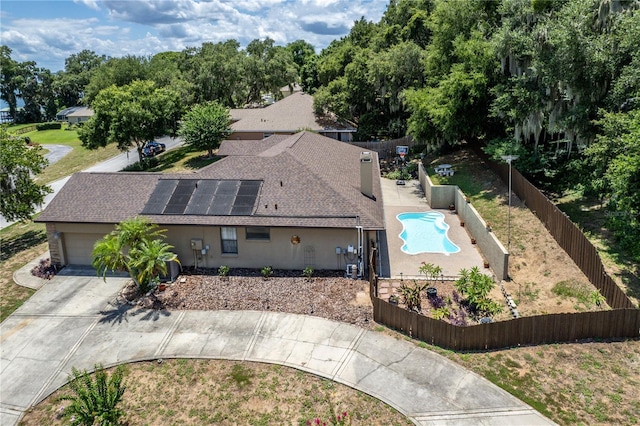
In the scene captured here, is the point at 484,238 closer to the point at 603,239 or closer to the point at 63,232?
the point at 603,239

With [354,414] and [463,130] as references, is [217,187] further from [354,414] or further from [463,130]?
[463,130]

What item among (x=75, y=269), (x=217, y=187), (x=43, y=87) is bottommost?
(x=75, y=269)

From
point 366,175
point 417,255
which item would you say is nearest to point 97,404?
point 366,175

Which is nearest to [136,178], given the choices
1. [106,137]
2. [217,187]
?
[217,187]

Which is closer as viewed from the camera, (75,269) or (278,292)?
(278,292)

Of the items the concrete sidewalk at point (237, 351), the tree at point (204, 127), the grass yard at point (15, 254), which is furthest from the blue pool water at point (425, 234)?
the tree at point (204, 127)

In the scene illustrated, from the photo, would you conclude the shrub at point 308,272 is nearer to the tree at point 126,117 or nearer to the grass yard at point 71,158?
the tree at point 126,117
